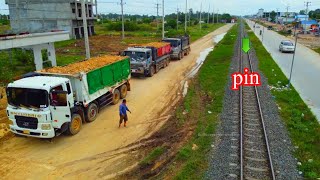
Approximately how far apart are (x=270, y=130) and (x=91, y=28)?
60051mm

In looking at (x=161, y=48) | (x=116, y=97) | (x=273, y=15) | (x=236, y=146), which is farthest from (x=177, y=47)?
(x=273, y=15)

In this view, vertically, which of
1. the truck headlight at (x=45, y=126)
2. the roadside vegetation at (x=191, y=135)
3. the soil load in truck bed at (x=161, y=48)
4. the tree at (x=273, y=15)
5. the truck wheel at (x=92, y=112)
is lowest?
the roadside vegetation at (x=191, y=135)

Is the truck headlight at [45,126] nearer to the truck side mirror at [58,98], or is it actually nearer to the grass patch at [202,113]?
the truck side mirror at [58,98]

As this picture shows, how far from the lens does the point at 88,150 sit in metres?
11.3

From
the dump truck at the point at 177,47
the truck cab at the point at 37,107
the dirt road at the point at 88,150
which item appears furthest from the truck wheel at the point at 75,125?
the dump truck at the point at 177,47

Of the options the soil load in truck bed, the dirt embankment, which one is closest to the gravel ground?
the dirt embankment

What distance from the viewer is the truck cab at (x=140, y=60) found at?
22.4 metres

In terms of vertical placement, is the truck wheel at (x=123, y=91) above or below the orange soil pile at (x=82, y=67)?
below

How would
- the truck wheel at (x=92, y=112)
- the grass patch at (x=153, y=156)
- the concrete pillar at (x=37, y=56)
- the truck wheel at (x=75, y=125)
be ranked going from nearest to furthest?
the grass patch at (x=153, y=156) → the truck wheel at (x=75, y=125) → the truck wheel at (x=92, y=112) → the concrete pillar at (x=37, y=56)

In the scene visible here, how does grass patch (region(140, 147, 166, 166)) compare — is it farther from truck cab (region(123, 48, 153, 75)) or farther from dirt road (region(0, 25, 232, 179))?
truck cab (region(123, 48, 153, 75))

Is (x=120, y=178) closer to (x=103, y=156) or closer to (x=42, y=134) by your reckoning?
(x=103, y=156)

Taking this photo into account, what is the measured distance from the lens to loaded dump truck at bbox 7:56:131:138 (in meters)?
11.0

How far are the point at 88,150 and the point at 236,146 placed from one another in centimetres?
563

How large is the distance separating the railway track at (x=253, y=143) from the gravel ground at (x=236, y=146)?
20 centimetres
